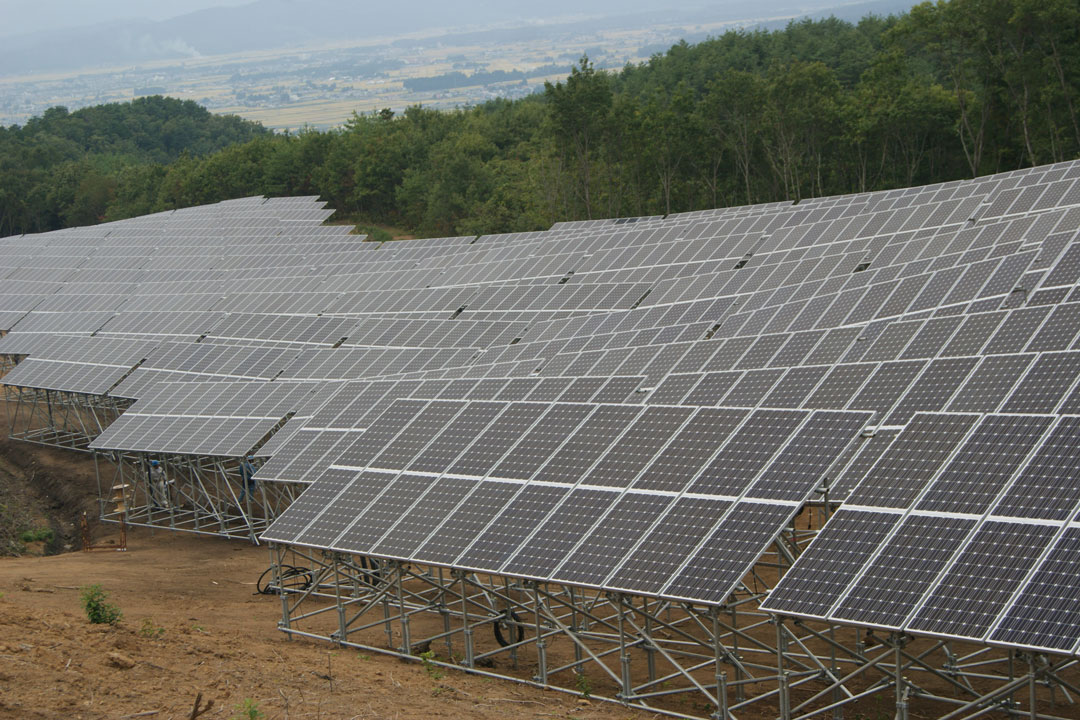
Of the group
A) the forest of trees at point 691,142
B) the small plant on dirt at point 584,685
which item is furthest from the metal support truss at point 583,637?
the forest of trees at point 691,142

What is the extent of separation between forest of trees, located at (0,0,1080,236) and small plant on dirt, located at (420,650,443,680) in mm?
61734

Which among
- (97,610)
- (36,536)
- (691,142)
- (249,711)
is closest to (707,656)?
(249,711)

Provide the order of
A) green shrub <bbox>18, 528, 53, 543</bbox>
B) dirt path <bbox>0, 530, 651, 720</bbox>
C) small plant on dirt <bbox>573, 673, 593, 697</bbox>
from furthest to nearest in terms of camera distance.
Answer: green shrub <bbox>18, 528, 53, 543</bbox>
small plant on dirt <bbox>573, 673, 593, 697</bbox>
dirt path <bbox>0, 530, 651, 720</bbox>

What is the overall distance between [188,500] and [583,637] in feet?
70.9

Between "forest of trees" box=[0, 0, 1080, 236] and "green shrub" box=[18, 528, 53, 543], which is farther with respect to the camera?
"forest of trees" box=[0, 0, 1080, 236]

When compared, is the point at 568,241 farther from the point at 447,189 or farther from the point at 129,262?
the point at 447,189

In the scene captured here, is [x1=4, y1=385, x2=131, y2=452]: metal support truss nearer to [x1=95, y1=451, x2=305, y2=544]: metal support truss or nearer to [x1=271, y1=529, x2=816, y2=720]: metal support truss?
[x1=95, y1=451, x2=305, y2=544]: metal support truss

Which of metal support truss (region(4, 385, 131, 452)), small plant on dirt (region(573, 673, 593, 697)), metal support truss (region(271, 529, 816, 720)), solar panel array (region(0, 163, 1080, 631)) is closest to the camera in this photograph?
metal support truss (region(271, 529, 816, 720))

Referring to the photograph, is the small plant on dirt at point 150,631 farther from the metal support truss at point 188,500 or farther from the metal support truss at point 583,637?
the metal support truss at point 188,500

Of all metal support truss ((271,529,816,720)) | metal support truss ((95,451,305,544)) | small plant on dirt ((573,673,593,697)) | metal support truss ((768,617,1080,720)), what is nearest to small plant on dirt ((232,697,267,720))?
metal support truss ((271,529,816,720))

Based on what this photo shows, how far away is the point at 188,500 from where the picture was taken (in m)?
39.0

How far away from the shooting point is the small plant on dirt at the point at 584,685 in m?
19.4

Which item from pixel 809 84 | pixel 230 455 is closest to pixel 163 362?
pixel 230 455

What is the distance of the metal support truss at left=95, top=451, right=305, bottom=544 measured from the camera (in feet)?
116
